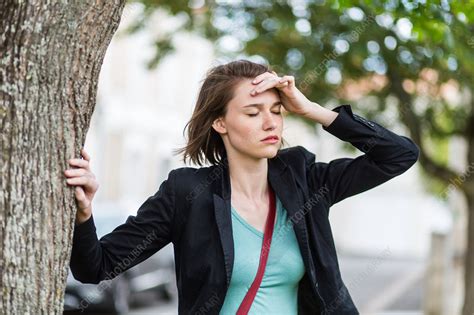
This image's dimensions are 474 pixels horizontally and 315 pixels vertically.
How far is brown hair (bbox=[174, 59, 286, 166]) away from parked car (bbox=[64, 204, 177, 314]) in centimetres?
827

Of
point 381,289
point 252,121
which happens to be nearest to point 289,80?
point 252,121

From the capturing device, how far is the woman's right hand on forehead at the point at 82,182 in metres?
2.94

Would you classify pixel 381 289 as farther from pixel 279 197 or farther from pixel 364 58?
pixel 279 197

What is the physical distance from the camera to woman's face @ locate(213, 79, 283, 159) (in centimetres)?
326

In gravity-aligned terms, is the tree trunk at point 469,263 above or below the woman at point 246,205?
above

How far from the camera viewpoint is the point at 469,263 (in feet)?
35.2

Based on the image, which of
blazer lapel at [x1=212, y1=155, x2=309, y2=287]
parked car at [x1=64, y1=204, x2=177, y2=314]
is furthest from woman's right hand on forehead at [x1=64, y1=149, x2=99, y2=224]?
parked car at [x1=64, y1=204, x2=177, y2=314]

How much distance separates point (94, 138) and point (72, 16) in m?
24.9

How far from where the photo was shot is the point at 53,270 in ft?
9.48

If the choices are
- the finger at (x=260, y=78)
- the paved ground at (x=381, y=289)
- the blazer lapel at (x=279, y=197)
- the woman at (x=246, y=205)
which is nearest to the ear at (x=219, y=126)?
the woman at (x=246, y=205)

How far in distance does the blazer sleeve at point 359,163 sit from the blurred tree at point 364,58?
3.06 metres

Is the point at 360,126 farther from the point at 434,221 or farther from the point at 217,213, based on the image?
the point at 434,221

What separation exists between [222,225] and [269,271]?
0.21 meters

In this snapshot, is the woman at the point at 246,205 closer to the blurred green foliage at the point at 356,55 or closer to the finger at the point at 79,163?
the finger at the point at 79,163
